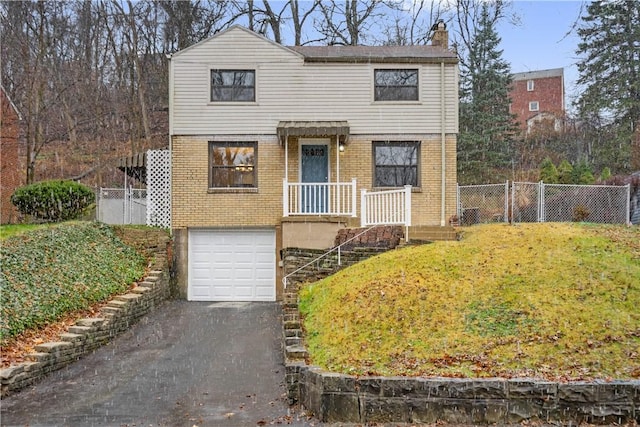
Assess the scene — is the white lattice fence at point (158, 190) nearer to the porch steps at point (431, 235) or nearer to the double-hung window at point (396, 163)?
the double-hung window at point (396, 163)

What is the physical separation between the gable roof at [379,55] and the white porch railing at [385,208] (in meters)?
4.56

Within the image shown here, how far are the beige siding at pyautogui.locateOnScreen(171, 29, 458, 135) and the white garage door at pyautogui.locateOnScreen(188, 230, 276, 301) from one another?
2.98 m

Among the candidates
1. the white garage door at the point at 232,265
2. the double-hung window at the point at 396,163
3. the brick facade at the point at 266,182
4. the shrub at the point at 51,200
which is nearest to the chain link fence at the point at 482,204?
the brick facade at the point at 266,182

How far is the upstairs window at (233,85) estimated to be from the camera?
1691 centimetres

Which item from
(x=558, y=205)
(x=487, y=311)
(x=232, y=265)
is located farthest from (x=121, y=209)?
(x=487, y=311)

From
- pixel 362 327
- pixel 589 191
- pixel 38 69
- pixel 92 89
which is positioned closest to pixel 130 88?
pixel 92 89

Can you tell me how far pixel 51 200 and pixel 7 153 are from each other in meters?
9.90

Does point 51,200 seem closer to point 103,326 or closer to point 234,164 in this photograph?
point 234,164

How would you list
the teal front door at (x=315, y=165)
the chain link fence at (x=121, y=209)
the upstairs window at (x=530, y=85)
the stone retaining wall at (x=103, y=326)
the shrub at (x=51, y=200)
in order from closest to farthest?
the stone retaining wall at (x=103, y=326) < the shrub at (x=51, y=200) < the teal front door at (x=315, y=165) < the chain link fence at (x=121, y=209) < the upstairs window at (x=530, y=85)

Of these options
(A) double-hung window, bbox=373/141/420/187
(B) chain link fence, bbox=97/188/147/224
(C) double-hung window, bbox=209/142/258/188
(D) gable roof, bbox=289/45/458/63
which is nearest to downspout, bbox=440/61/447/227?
(A) double-hung window, bbox=373/141/420/187

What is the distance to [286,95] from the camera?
16.9 metres

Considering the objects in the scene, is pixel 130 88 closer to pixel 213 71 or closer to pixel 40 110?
pixel 40 110

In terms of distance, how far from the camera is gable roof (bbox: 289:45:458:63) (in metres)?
16.9

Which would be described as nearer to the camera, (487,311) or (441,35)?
(487,311)
